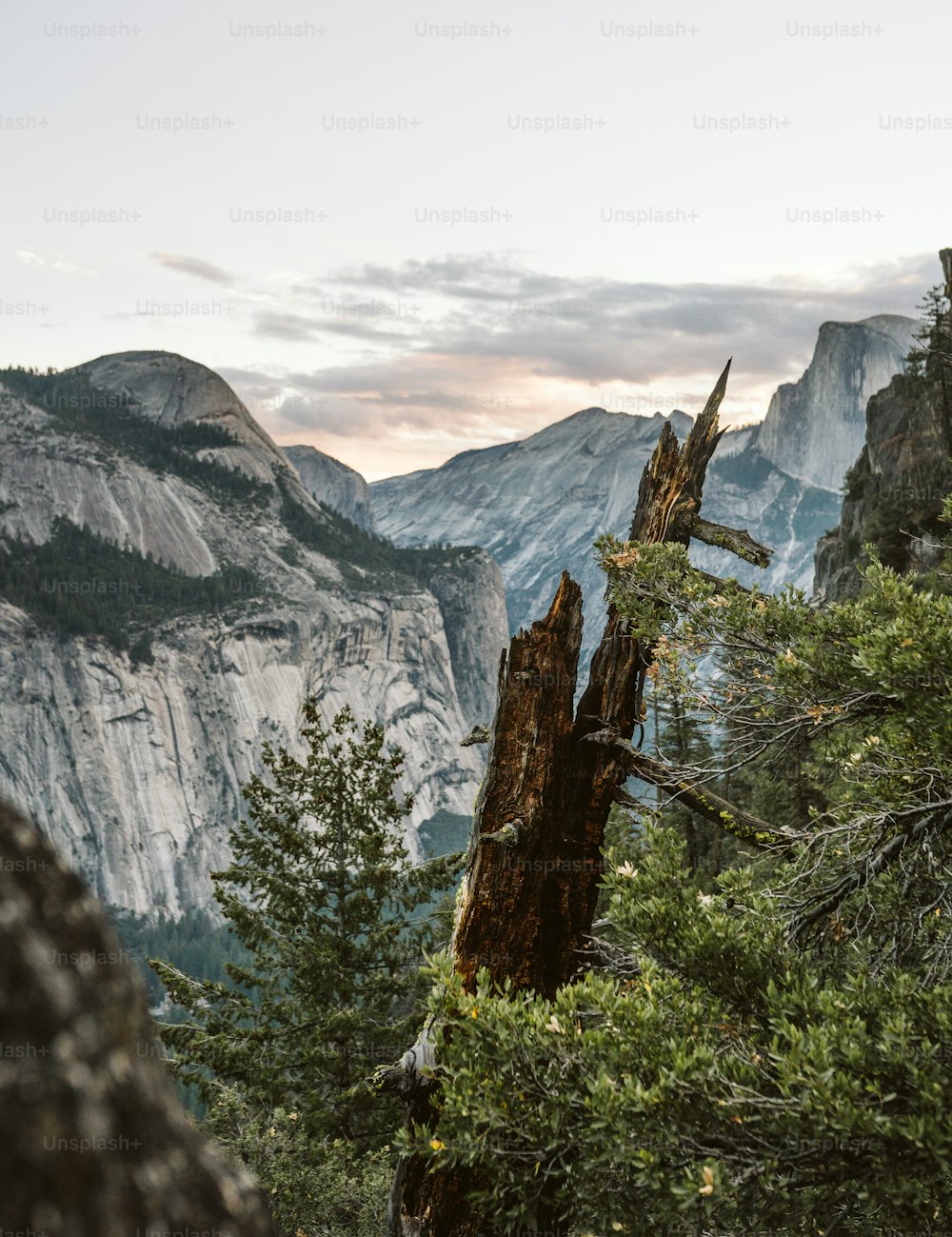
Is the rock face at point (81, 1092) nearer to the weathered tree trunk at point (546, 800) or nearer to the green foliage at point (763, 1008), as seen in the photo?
the green foliage at point (763, 1008)

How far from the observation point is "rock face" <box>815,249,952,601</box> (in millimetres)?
46938

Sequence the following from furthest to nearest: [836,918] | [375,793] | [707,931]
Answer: [375,793] → [836,918] → [707,931]

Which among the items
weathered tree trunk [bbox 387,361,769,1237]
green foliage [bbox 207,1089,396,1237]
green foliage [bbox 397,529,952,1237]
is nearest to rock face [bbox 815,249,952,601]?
green foliage [bbox 207,1089,396,1237]

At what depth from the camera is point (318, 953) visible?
19.0 meters

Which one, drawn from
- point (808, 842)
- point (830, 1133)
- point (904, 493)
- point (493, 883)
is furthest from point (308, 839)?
point (904, 493)

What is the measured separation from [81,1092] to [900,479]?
6759 cm

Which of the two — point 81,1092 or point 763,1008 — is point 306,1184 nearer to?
point 763,1008

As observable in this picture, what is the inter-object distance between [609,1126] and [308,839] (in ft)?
57.7

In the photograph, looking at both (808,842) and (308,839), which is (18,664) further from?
(808,842)

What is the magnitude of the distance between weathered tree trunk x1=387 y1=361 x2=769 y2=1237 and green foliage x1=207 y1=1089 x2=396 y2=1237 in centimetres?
682

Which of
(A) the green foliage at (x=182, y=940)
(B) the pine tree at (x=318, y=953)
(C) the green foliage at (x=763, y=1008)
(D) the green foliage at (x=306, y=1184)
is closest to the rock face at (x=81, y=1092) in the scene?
(C) the green foliage at (x=763, y=1008)

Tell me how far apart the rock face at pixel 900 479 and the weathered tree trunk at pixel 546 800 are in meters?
31.2

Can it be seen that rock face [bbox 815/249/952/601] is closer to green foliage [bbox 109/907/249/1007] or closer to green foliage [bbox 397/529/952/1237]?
green foliage [bbox 397/529/952/1237]

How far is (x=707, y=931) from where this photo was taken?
5.18 meters
